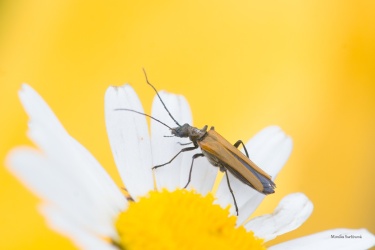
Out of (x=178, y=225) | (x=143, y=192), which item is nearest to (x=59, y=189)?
(x=178, y=225)

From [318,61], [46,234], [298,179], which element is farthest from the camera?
[318,61]

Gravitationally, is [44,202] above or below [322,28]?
below

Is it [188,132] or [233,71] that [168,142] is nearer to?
[188,132]

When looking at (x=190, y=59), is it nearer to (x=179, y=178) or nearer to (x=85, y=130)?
(x=85, y=130)

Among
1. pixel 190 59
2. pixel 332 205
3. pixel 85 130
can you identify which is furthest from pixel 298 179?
pixel 85 130

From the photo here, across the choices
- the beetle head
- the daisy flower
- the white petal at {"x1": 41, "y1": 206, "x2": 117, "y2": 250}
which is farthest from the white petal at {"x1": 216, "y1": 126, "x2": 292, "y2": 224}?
the white petal at {"x1": 41, "y1": 206, "x2": 117, "y2": 250}

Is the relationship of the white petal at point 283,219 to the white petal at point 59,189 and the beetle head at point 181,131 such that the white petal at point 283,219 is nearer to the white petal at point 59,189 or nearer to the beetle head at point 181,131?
the beetle head at point 181,131

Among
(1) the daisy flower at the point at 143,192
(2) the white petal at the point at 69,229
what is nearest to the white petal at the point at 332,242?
(1) the daisy flower at the point at 143,192

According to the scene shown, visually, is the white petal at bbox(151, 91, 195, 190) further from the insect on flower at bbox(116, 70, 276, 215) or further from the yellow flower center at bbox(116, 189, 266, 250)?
the yellow flower center at bbox(116, 189, 266, 250)
